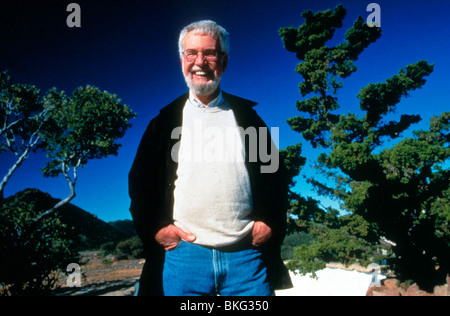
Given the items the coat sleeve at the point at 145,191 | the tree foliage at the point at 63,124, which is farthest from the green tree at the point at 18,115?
the coat sleeve at the point at 145,191

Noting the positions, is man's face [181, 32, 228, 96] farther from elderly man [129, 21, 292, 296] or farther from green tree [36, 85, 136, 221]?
green tree [36, 85, 136, 221]

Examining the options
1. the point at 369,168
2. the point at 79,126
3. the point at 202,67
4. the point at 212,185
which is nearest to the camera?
the point at 212,185

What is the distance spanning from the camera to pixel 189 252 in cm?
157

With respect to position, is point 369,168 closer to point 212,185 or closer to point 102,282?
point 212,185

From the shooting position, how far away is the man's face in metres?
1.89

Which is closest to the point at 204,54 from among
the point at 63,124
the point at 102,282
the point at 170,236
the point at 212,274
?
the point at 170,236

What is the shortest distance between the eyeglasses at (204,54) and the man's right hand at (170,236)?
4.77 feet

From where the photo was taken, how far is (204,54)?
6.26 ft

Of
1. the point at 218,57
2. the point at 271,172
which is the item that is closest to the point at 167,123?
the point at 218,57

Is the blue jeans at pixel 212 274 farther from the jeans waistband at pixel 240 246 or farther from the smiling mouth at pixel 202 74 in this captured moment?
the smiling mouth at pixel 202 74

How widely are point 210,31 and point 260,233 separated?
5.90 ft

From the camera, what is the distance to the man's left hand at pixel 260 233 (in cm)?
165

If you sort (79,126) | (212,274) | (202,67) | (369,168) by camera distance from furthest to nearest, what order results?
(79,126) → (369,168) → (202,67) → (212,274)
